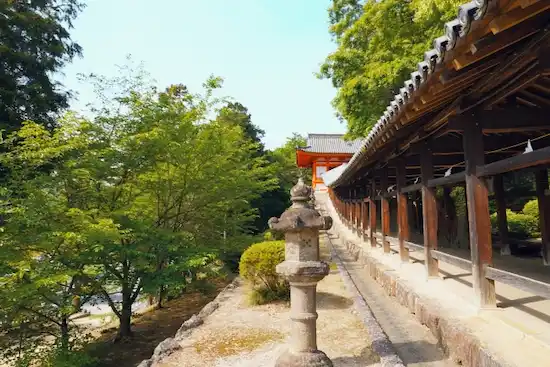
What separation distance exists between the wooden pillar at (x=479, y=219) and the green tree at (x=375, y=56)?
771cm

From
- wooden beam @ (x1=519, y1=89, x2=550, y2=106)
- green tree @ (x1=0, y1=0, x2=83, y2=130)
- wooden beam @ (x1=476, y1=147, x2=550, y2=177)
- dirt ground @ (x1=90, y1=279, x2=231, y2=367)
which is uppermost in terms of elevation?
green tree @ (x1=0, y1=0, x2=83, y2=130)

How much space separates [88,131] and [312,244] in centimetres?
795

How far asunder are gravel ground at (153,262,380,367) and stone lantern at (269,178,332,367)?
842 mm

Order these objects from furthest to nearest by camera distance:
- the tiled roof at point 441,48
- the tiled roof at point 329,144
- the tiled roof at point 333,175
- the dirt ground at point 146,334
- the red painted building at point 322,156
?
the tiled roof at point 329,144 < the red painted building at point 322,156 < the tiled roof at point 333,175 < the dirt ground at point 146,334 < the tiled roof at point 441,48

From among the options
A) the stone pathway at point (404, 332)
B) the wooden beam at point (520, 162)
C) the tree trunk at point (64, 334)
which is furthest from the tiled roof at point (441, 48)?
the tree trunk at point (64, 334)

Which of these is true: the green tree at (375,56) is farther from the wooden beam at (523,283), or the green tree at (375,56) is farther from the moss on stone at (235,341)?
the moss on stone at (235,341)

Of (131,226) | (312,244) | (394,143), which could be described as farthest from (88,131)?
(312,244)

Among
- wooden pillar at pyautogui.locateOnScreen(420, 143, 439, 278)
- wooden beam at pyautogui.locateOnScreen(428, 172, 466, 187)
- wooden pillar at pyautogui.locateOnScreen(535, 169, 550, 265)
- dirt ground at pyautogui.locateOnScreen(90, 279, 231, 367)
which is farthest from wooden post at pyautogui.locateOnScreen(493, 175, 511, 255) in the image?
dirt ground at pyautogui.locateOnScreen(90, 279, 231, 367)

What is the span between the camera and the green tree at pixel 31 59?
451 inches

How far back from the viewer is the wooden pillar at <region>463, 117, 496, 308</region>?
4.48 meters

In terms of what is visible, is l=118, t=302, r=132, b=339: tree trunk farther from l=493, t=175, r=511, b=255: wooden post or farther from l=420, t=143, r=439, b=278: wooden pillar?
l=493, t=175, r=511, b=255: wooden post

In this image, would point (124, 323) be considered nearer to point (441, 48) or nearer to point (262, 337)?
point (262, 337)

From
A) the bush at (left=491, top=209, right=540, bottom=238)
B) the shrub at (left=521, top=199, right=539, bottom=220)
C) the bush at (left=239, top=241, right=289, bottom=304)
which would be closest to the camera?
the bush at (left=239, top=241, right=289, bottom=304)

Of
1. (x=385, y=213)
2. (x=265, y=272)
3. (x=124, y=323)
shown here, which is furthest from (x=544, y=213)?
(x=124, y=323)
